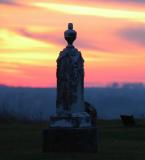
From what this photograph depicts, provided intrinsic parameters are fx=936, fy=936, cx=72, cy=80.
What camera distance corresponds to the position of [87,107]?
31406mm

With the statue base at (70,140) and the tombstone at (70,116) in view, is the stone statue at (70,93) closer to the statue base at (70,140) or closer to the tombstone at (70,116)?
the tombstone at (70,116)

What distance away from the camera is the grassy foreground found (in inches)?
1010

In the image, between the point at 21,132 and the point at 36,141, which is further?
the point at 21,132

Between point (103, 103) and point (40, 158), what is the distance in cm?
11433

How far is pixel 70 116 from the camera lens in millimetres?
27312

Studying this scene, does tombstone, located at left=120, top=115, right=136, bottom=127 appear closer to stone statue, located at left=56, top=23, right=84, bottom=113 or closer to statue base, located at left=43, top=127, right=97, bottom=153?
stone statue, located at left=56, top=23, right=84, bottom=113

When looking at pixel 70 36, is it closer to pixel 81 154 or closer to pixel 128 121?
pixel 81 154

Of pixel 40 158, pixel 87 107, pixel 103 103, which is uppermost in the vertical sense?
pixel 103 103

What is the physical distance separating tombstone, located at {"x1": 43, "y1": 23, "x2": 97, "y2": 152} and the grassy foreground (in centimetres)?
48

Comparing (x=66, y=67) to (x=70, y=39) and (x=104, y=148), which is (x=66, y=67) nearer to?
(x=70, y=39)

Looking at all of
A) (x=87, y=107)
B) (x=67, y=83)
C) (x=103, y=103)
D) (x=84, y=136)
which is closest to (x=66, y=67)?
(x=67, y=83)

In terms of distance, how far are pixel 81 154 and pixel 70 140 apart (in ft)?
2.37

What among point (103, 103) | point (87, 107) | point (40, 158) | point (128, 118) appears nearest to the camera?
point (40, 158)

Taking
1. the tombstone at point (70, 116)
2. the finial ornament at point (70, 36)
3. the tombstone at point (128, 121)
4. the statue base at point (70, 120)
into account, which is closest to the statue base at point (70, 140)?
the tombstone at point (70, 116)
